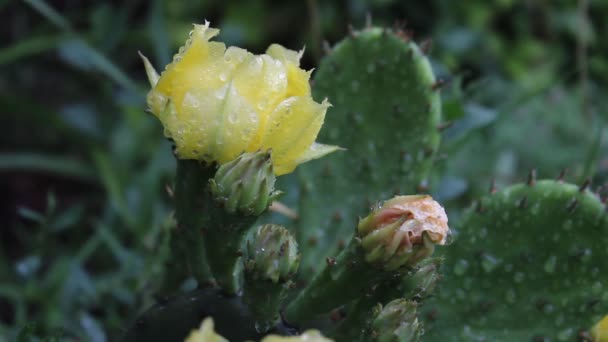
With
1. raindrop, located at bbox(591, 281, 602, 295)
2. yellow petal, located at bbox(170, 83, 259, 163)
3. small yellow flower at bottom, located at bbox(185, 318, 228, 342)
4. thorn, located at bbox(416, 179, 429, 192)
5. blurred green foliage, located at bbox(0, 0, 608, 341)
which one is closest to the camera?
small yellow flower at bottom, located at bbox(185, 318, 228, 342)

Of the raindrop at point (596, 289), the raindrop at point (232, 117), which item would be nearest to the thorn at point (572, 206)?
the raindrop at point (596, 289)

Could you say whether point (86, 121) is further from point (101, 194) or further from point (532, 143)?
point (532, 143)

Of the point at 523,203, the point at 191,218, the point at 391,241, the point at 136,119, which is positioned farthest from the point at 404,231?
the point at 136,119

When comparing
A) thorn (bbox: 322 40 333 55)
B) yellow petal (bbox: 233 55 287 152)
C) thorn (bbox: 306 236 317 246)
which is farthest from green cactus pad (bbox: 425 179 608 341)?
yellow petal (bbox: 233 55 287 152)

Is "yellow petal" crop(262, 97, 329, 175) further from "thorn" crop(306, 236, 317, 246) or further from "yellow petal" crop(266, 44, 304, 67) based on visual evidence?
"thorn" crop(306, 236, 317, 246)

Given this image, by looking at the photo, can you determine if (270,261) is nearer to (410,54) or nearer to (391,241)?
(391,241)

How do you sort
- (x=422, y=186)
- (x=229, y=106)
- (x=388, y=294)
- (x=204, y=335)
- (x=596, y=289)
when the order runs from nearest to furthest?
(x=204, y=335), (x=229, y=106), (x=388, y=294), (x=596, y=289), (x=422, y=186)
